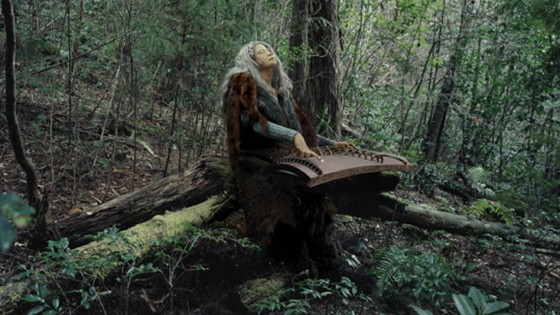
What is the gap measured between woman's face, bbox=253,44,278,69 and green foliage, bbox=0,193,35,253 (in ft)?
12.2

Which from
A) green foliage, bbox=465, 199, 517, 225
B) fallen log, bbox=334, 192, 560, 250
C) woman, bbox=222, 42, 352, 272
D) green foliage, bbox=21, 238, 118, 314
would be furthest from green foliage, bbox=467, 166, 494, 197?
green foliage, bbox=21, 238, 118, 314

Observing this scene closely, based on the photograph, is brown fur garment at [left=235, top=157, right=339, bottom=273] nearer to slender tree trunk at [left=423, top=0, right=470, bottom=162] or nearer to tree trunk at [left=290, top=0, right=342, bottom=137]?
tree trunk at [left=290, top=0, right=342, bottom=137]

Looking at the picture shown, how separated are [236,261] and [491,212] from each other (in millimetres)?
3834

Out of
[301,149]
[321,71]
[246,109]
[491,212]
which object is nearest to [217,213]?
[246,109]

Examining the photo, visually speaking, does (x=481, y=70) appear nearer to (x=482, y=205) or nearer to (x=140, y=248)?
(x=482, y=205)

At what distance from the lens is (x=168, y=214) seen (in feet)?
16.3

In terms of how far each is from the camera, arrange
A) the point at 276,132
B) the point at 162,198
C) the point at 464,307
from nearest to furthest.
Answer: the point at 464,307, the point at 276,132, the point at 162,198

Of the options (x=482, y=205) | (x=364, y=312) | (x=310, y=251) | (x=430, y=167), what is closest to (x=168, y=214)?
(x=310, y=251)

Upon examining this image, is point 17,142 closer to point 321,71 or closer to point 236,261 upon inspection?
point 236,261

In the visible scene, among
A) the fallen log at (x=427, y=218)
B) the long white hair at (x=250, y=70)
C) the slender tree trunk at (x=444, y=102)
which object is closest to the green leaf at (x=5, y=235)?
the long white hair at (x=250, y=70)

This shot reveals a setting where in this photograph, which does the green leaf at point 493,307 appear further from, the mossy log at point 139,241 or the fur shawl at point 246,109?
the fur shawl at point 246,109

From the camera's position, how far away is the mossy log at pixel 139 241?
3711 mm

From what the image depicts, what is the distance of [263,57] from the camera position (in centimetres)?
466

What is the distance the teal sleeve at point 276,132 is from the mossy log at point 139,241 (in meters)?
1.04
